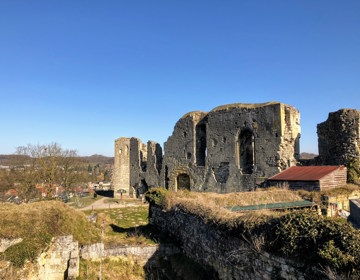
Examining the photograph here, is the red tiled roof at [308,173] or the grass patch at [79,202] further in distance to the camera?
the grass patch at [79,202]

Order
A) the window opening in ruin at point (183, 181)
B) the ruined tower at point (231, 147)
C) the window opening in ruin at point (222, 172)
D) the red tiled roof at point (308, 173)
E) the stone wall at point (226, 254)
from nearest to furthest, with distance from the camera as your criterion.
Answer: the stone wall at point (226, 254) → the red tiled roof at point (308, 173) → the ruined tower at point (231, 147) → the window opening in ruin at point (222, 172) → the window opening in ruin at point (183, 181)

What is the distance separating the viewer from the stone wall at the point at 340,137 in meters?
18.9

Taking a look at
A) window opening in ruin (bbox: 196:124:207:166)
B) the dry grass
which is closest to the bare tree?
window opening in ruin (bbox: 196:124:207:166)

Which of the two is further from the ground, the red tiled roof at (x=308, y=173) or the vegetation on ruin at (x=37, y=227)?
the red tiled roof at (x=308, y=173)

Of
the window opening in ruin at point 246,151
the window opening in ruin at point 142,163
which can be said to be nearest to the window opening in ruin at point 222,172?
the window opening in ruin at point 246,151

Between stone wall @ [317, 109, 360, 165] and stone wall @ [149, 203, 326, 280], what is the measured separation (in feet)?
43.3

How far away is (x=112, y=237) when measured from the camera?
1266 centimetres

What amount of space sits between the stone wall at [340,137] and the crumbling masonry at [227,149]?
2167 millimetres

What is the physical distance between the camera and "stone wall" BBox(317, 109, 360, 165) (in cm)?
1886

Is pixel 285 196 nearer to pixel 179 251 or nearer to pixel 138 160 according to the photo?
pixel 179 251

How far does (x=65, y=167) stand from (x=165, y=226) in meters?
21.2

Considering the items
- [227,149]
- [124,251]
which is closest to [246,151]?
[227,149]

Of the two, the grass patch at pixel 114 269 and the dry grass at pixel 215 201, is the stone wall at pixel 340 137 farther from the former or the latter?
the grass patch at pixel 114 269

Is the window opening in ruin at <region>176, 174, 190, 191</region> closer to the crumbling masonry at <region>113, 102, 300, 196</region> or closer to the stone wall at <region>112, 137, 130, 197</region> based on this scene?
the crumbling masonry at <region>113, 102, 300, 196</region>
